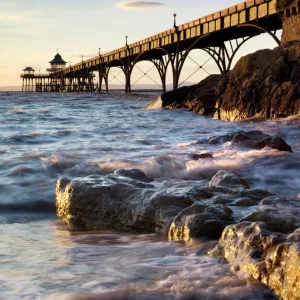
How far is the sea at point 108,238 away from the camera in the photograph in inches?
134

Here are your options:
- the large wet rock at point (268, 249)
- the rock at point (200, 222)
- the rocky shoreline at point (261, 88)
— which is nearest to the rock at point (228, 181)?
the rock at point (200, 222)

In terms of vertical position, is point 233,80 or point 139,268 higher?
point 233,80

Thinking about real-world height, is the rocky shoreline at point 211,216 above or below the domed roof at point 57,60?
below

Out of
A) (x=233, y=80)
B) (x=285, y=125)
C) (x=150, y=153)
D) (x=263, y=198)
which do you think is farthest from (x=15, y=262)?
(x=233, y=80)

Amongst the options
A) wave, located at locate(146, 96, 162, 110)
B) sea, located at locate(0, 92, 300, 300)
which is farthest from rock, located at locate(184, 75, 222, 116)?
sea, located at locate(0, 92, 300, 300)

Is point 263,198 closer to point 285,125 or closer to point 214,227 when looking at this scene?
point 214,227

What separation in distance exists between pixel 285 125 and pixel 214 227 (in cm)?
1118

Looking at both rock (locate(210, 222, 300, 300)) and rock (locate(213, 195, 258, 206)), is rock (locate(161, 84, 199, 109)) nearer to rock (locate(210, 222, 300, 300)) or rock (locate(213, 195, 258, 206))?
rock (locate(213, 195, 258, 206))

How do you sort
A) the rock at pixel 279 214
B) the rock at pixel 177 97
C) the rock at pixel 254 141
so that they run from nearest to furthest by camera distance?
the rock at pixel 279 214 < the rock at pixel 254 141 < the rock at pixel 177 97

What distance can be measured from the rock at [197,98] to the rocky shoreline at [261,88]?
1.05 feet

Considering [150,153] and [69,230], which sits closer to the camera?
[69,230]

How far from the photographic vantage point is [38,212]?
6.08 metres

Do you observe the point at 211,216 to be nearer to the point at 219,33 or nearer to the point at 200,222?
the point at 200,222

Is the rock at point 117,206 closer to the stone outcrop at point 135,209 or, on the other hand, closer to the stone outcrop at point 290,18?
the stone outcrop at point 135,209
